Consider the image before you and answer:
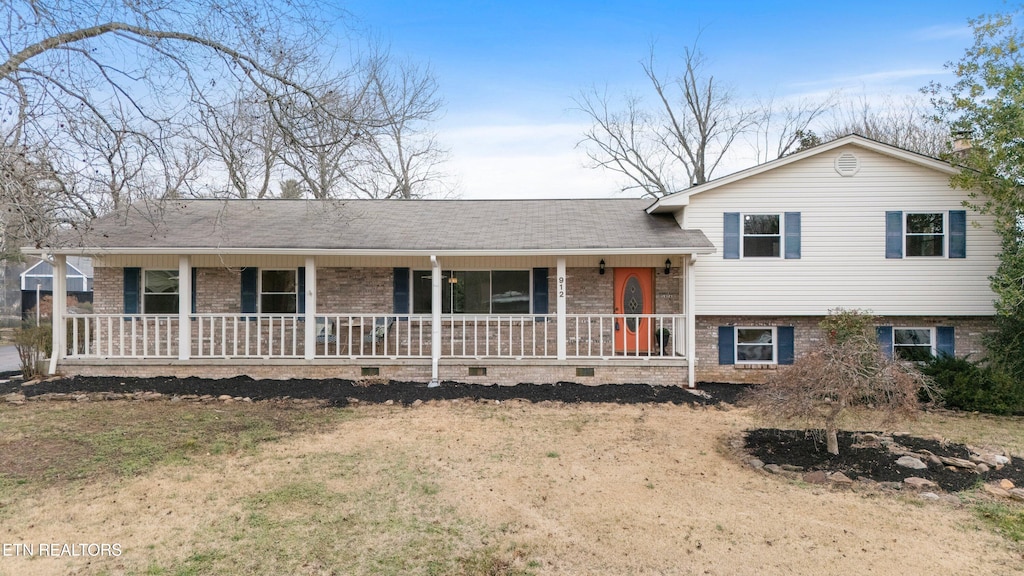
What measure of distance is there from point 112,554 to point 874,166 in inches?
499

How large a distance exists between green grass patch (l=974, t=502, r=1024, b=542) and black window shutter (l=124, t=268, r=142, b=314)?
44.7ft

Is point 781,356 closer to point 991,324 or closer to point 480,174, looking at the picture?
point 991,324

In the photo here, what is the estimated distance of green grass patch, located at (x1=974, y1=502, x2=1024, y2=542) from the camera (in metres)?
4.24

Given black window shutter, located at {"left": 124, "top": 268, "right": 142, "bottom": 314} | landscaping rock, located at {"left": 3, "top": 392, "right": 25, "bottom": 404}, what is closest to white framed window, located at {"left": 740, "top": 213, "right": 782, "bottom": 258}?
black window shutter, located at {"left": 124, "top": 268, "right": 142, "bottom": 314}

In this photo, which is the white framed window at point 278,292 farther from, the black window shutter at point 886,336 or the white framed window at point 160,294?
the black window shutter at point 886,336

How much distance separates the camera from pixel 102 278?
11.5 m

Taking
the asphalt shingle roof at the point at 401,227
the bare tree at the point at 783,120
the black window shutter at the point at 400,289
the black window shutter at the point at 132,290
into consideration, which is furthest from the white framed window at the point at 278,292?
the bare tree at the point at 783,120

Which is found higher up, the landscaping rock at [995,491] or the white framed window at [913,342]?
the white framed window at [913,342]

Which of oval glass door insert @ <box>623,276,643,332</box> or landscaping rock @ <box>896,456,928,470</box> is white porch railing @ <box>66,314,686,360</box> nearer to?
oval glass door insert @ <box>623,276,643,332</box>

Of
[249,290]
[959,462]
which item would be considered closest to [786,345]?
[959,462]

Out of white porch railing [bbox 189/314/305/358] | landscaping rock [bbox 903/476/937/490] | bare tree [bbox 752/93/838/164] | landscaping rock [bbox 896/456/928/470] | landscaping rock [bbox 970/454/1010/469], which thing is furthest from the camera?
bare tree [bbox 752/93/838/164]

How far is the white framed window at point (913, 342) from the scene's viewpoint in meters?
10.9

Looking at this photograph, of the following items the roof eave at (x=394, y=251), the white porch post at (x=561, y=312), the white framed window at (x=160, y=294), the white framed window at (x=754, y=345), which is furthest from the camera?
the white framed window at (x=160, y=294)

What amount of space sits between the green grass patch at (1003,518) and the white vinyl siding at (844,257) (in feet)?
20.2
